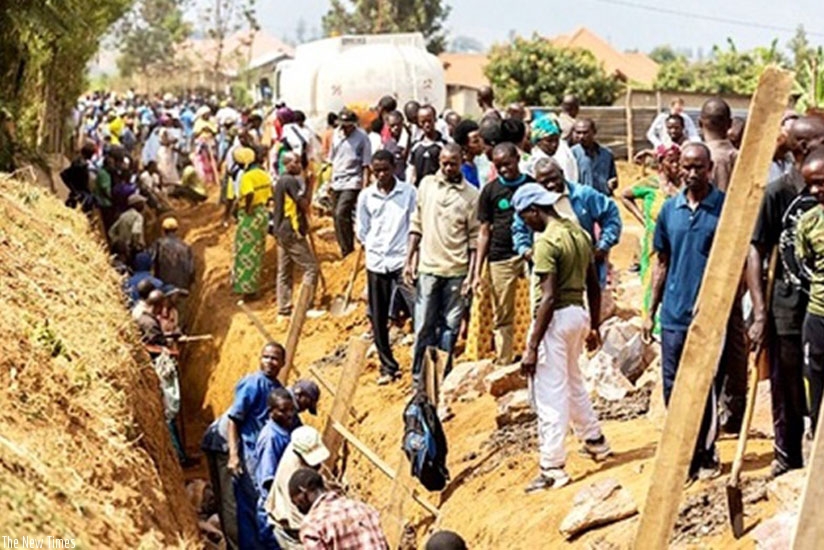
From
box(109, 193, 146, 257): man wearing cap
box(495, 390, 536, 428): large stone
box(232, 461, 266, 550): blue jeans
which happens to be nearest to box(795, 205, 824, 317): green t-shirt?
box(495, 390, 536, 428): large stone

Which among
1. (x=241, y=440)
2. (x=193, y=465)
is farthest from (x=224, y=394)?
(x=241, y=440)

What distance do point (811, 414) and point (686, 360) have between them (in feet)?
6.26

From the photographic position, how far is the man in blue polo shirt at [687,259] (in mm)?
7023

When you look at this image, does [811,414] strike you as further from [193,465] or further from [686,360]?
[193,465]

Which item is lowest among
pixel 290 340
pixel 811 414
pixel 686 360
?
pixel 290 340

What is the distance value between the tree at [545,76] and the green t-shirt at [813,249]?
29.4 meters

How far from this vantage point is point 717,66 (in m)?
39.6

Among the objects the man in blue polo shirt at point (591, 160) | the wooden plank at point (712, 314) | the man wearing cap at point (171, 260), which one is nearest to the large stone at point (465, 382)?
the man in blue polo shirt at point (591, 160)

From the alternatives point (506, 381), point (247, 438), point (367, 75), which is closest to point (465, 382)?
point (506, 381)

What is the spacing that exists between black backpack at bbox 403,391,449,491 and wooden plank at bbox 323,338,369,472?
99 cm

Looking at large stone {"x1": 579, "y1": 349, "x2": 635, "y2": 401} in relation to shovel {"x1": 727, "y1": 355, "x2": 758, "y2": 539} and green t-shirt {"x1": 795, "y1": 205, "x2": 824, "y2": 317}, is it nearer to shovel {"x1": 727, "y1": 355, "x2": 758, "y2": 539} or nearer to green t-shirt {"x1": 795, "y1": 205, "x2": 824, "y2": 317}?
shovel {"x1": 727, "y1": 355, "x2": 758, "y2": 539}

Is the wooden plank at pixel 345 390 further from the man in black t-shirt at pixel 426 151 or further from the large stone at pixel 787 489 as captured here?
the large stone at pixel 787 489

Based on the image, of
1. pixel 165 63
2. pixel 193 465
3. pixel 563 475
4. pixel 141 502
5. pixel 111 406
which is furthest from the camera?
pixel 165 63

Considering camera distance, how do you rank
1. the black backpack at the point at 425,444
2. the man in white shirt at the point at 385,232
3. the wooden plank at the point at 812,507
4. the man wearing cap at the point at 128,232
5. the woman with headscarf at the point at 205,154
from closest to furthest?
the wooden plank at the point at 812,507 → the black backpack at the point at 425,444 → the man in white shirt at the point at 385,232 → the man wearing cap at the point at 128,232 → the woman with headscarf at the point at 205,154
